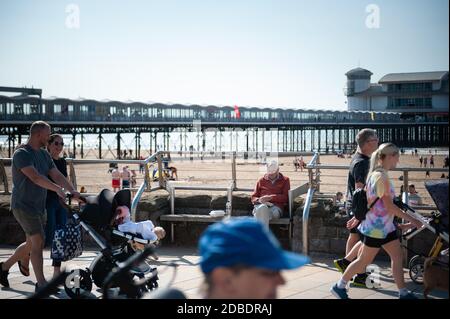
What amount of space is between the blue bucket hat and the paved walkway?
9.61ft

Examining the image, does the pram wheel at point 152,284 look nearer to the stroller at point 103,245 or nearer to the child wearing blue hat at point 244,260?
the stroller at point 103,245

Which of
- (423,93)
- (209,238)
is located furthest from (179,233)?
(423,93)

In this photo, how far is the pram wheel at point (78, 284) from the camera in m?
5.52

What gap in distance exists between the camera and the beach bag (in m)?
5.71

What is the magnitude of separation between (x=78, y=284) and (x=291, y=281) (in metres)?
2.05

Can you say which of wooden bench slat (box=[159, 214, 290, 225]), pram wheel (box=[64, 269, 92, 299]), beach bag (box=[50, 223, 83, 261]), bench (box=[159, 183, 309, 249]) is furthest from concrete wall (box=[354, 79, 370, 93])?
pram wheel (box=[64, 269, 92, 299])

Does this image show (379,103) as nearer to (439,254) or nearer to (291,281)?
(291,281)

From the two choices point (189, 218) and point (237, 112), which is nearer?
point (189, 218)

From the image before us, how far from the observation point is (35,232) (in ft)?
18.5

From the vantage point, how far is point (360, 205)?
5137mm

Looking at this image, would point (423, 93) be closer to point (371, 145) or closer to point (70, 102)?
point (70, 102)

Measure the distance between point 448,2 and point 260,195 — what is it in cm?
422

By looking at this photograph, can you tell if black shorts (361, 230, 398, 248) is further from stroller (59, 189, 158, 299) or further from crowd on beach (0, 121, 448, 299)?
stroller (59, 189, 158, 299)

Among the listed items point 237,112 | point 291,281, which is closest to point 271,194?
point 291,281
